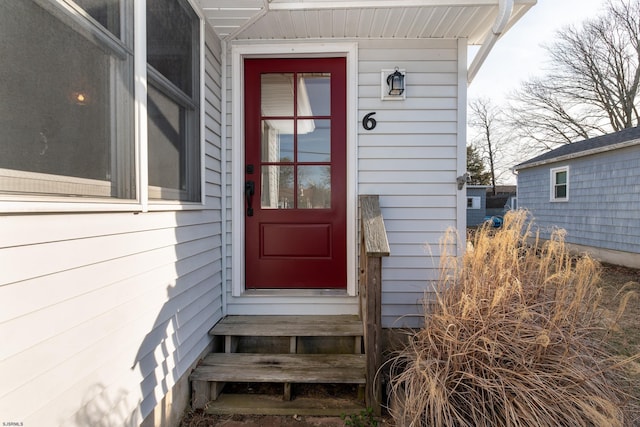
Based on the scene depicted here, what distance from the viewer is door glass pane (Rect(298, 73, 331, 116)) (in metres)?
2.60

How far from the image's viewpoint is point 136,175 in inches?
57.0

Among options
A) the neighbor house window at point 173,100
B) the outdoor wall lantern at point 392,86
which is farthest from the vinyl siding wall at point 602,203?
the neighbor house window at point 173,100

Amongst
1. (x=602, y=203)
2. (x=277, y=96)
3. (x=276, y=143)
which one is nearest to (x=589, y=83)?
(x=602, y=203)

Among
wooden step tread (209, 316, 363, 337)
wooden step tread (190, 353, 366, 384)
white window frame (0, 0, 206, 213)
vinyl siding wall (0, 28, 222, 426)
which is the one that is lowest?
wooden step tread (190, 353, 366, 384)

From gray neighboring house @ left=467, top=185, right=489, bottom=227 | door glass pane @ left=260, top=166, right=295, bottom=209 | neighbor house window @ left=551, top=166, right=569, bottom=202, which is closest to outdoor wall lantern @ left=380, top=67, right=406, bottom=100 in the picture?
door glass pane @ left=260, top=166, right=295, bottom=209

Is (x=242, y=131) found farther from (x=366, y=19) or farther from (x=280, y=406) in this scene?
(x=280, y=406)

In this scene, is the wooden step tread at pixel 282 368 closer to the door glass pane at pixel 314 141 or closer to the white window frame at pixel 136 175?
the white window frame at pixel 136 175

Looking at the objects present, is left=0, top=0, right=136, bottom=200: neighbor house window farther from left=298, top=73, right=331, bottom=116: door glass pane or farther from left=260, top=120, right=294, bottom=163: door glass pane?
left=298, top=73, right=331, bottom=116: door glass pane

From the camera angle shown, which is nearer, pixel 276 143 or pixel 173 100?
pixel 173 100

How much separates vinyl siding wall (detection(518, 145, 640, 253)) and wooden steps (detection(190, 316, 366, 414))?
4.82 m

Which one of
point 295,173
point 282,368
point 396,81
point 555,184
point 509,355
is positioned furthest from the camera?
point 555,184

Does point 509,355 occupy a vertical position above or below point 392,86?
below

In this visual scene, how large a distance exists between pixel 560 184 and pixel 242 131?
30.6 feet

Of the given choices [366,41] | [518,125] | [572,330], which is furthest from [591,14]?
[572,330]
